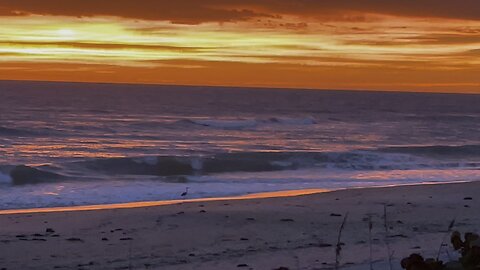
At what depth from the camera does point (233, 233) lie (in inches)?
448

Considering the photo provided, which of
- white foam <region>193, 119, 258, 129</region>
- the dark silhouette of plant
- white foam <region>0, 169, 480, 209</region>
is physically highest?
white foam <region>193, 119, 258, 129</region>

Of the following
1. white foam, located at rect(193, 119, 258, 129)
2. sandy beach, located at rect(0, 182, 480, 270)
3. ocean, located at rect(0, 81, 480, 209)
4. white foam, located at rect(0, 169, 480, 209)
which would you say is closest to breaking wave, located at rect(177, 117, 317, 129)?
white foam, located at rect(193, 119, 258, 129)

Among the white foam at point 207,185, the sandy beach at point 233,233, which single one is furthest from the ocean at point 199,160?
the sandy beach at point 233,233

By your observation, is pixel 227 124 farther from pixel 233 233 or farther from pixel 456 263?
pixel 456 263

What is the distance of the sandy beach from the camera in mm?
9023

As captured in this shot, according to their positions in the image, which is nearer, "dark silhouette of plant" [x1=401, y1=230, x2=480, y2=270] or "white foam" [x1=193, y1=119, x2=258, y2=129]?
"dark silhouette of plant" [x1=401, y1=230, x2=480, y2=270]

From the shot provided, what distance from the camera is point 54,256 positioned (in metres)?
9.52

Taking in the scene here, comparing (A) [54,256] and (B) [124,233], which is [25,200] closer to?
(B) [124,233]

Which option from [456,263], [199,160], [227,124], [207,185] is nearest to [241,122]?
[227,124]

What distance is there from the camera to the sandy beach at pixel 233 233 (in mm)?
9023

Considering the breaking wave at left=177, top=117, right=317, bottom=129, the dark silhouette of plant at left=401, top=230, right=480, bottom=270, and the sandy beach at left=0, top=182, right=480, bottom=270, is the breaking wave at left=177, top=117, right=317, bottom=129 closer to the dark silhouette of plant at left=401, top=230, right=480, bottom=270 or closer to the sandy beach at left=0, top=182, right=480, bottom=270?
the sandy beach at left=0, top=182, right=480, bottom=270

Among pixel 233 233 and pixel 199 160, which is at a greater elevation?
pixel 199 160

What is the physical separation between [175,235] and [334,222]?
118 inches

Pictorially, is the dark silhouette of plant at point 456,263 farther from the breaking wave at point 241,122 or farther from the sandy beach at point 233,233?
the breaking wave at point 241,122
